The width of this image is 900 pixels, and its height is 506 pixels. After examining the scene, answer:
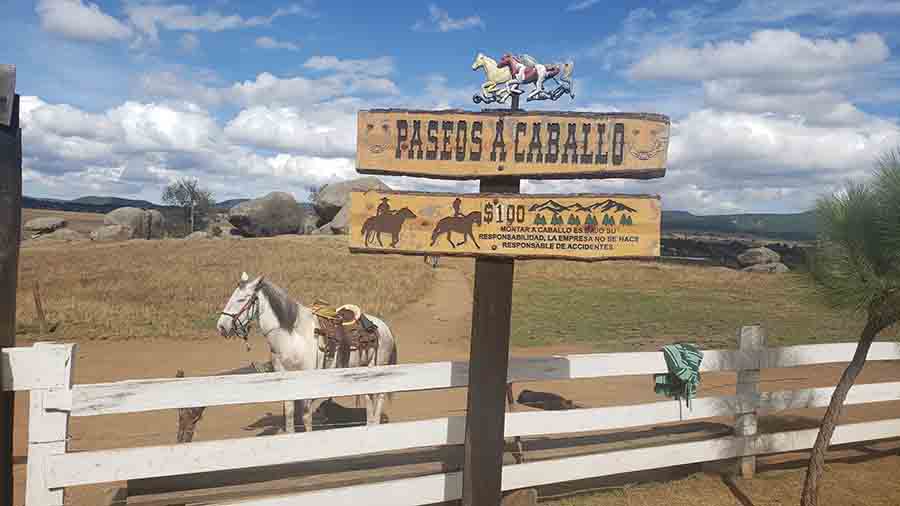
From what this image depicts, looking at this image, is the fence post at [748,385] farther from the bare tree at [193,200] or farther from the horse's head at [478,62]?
the bare tree at [193,200]

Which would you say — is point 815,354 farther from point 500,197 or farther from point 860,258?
point 500,197

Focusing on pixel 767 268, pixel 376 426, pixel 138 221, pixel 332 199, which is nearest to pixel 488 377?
pixel 376 426

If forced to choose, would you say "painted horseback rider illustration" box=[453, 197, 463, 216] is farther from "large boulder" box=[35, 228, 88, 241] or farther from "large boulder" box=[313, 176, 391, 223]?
"large boulder" box=[35, 228, 88, 241]

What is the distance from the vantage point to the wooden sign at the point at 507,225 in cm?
391

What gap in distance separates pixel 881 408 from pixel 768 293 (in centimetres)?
1813

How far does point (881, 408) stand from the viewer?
848 cm

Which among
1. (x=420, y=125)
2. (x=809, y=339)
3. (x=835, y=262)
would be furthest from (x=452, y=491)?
(x=809, y=339)

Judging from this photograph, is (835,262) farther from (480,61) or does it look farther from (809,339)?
(809,339)

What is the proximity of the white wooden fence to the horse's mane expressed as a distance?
2.08 metres

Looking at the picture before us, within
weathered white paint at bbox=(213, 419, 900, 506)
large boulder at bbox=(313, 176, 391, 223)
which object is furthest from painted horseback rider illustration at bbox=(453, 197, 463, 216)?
large boulder at bbox=(313, 176, 391, 223)

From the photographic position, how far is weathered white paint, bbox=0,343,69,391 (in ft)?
10.9

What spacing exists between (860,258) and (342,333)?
15.2 feet

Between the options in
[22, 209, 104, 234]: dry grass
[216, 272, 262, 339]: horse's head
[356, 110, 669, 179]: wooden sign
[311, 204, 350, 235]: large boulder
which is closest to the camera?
[356, 110, 669, 179]: wooden sign

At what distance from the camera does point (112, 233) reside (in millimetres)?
43906
